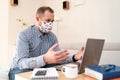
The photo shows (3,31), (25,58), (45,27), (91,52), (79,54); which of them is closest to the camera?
(91,52)

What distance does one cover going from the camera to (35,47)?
170 centimetres

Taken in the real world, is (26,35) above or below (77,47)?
above

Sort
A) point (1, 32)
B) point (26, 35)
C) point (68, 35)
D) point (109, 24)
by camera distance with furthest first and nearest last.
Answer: point (1, 32) → point (68, 35) → point (109, 24) → point (26, 35)

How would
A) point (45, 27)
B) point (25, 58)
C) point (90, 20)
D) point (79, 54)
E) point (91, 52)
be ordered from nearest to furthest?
point (91, 52), point (25, 58), point (79, 54), point (45, 27), point (90, 20)

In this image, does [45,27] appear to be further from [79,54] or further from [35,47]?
[79,54]

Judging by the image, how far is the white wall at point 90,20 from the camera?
229 cm

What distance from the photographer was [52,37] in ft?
6.30

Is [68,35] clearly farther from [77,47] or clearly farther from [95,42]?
[95,42]

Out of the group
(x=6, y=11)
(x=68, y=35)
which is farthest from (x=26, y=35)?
(x=6, y=11)

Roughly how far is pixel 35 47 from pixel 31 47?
4cm

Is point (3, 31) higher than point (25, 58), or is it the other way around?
point (3, 31)

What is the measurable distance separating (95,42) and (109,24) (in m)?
1.10

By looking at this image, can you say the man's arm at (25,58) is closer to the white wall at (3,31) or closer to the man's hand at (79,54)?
Result: the man's hand at (79,54)

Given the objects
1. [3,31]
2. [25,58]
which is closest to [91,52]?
[25,58]
